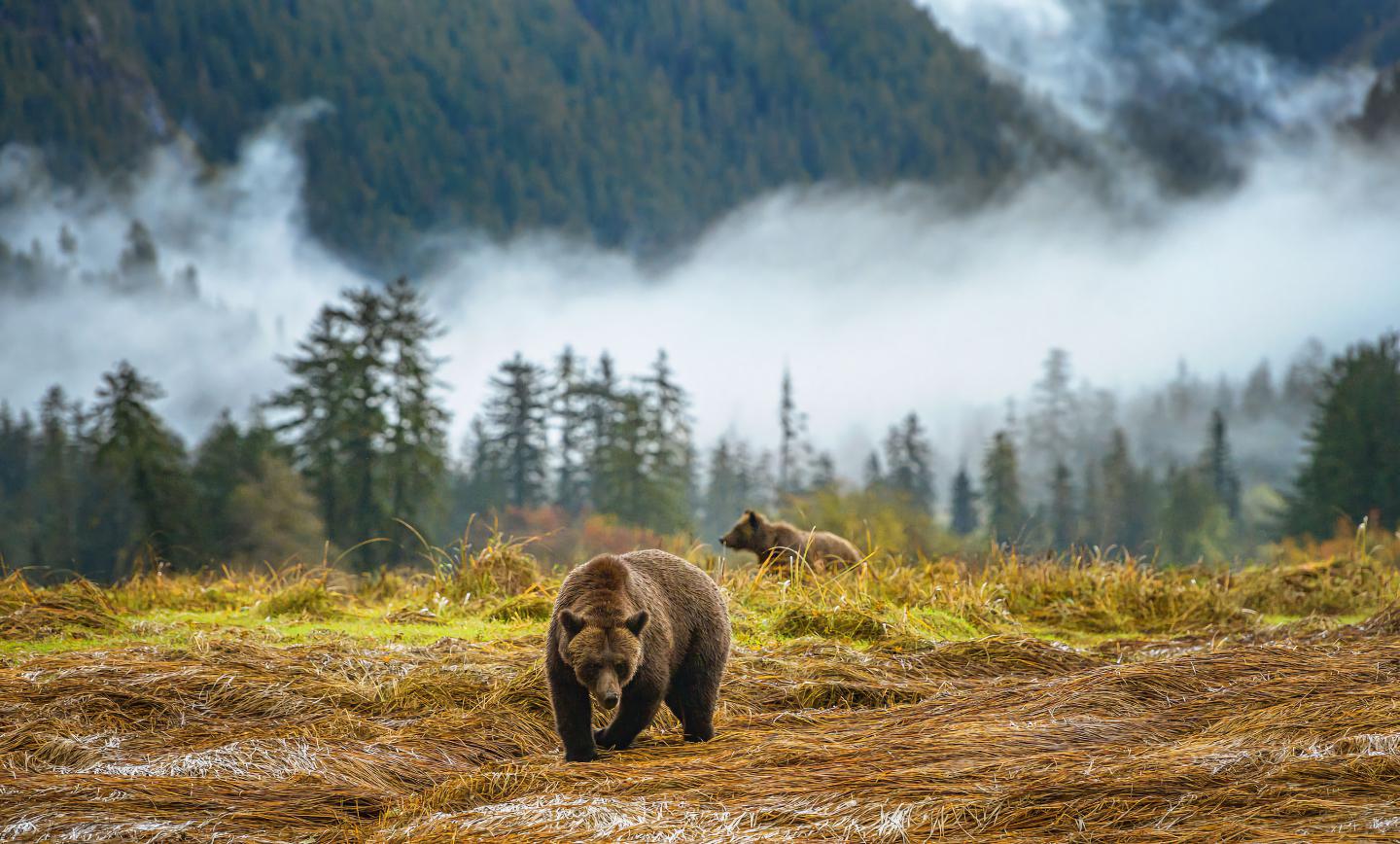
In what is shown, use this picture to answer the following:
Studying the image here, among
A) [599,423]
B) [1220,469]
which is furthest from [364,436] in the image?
[1220,469]

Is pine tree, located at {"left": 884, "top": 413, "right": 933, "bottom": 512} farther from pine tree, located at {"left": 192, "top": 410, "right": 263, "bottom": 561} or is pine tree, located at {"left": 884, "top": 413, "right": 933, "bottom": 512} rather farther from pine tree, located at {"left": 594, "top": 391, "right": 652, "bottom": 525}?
pine tree, located at {"left": 192, "top": 410, "right": 263, "bottom": 561}

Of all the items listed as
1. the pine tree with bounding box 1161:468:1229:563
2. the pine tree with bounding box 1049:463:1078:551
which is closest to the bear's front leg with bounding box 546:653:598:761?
the pine tree with bounding box 1161:468:1229:563

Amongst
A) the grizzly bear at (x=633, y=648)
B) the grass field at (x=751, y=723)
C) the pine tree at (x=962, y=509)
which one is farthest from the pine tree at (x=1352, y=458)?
the grizzly bear at (x=633, y=648)

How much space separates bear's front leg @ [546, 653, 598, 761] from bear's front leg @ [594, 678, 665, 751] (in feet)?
0.69

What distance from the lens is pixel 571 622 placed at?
4.82 meters

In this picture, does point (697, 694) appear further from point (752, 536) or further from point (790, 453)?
point (790, 453)

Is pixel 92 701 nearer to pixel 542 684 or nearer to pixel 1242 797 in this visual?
pixel 542 684

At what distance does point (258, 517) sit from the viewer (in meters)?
52.3

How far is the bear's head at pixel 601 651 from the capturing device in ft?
15.5

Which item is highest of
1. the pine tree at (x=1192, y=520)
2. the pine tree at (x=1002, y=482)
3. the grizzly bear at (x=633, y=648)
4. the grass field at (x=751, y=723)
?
the grizzly bear at (x=633, y=648)

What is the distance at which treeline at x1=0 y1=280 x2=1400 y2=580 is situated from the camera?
50.9 metres

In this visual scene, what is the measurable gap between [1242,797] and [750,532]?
32.1 ft

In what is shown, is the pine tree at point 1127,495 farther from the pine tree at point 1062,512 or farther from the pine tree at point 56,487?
the pine tree at point 56,487

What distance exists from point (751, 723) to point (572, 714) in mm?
1158
